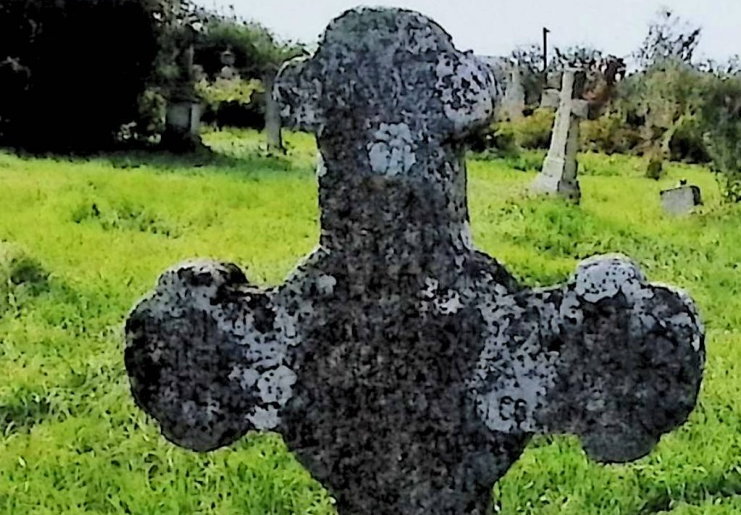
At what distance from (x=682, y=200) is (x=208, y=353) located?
37.6ft

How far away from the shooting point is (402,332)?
2.28 m

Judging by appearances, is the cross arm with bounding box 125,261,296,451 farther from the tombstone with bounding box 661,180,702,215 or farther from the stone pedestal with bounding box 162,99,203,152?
the stone pedestal with bounding box 162,99,203,152

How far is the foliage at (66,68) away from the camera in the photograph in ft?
60.7

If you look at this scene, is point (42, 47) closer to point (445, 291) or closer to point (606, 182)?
point (606, 182)

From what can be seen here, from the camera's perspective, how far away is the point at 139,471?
4.76 meters

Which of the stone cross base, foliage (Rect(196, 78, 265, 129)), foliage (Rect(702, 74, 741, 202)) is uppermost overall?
foliage (Rect(702, 74, 741, 202))

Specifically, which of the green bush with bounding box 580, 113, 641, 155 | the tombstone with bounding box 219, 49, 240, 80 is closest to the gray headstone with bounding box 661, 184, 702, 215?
the green bush with bounding box 580, 113, 641, 155

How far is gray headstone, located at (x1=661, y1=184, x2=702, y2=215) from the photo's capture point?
1327 centimetres

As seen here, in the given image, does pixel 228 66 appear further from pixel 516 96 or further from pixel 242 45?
pixel 516 96

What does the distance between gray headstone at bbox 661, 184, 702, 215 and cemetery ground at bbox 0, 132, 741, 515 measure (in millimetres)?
216

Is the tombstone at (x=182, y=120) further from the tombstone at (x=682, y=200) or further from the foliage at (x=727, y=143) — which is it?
the tombstone at (x=682, y=200)

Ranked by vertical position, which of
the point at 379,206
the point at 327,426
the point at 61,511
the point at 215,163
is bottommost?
the point at 215,163

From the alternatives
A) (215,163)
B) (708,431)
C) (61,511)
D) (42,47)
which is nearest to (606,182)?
(215,163)

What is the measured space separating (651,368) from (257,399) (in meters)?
0.67
